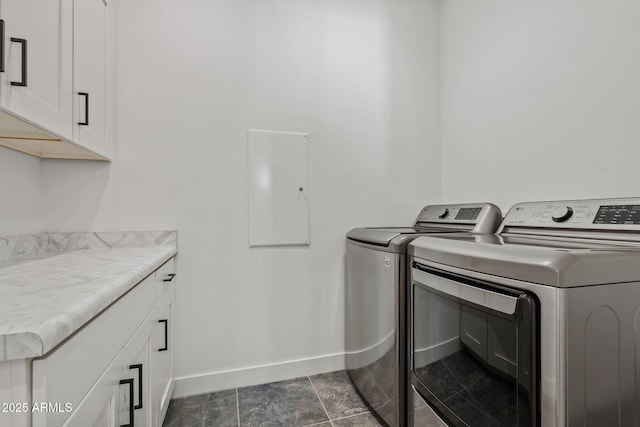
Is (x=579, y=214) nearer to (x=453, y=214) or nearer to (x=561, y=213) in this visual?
(x=561, y=213)

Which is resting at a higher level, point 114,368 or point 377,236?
point 377,236

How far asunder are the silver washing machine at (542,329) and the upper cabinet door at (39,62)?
4.63 ft

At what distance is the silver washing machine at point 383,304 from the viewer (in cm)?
139

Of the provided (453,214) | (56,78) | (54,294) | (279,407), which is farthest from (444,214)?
(56,78)

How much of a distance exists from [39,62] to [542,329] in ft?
5.48

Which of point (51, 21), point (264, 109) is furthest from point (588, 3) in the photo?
point (51, 21)

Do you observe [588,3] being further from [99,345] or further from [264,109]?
[99,345]

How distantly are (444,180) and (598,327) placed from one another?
5.33 ft

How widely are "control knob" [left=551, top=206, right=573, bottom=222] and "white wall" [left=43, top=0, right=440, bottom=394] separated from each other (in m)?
0.99

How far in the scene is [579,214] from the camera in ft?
3.93

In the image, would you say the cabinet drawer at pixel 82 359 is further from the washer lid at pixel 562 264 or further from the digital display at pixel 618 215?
the digital display at pixel 618 215

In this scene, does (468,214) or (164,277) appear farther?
(468,214)

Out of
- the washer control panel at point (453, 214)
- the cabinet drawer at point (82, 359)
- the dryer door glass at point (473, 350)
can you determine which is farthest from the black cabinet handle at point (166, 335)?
the washer control panel at point (453, 214)

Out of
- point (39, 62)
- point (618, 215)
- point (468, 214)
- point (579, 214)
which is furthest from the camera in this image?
point (468, 214)
